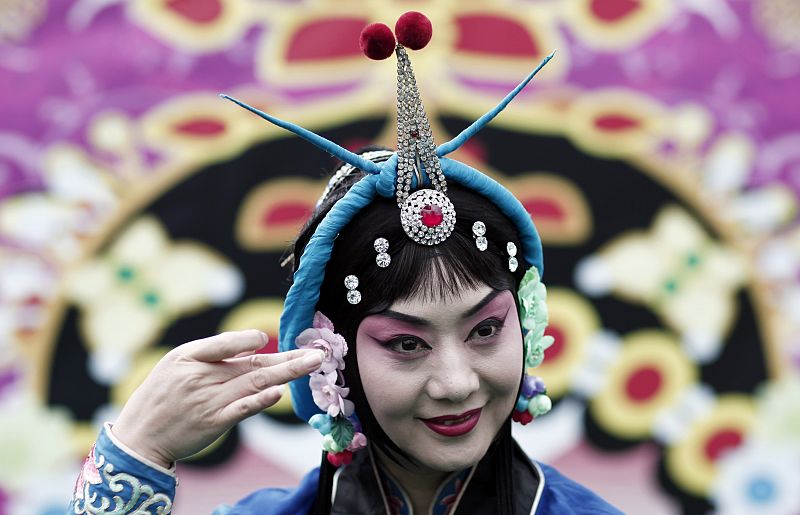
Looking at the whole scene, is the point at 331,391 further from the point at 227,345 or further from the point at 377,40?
the point at 377,40

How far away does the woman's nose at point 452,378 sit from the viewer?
167cm

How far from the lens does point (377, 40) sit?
173 centimetres

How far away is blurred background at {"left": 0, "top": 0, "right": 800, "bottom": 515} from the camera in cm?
339

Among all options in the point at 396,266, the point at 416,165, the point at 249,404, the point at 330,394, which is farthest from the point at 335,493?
the point at 416,165

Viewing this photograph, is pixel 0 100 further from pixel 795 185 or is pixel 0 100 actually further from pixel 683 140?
pixel 795 185

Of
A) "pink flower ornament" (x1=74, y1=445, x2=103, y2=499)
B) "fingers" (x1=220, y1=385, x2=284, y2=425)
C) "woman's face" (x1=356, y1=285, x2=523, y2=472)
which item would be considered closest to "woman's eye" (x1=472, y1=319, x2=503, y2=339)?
→ "woman's face" (x1=356, y1=285, x2=523, y2=472)

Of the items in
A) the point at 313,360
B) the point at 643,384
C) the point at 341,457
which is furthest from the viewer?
the point at 643,384

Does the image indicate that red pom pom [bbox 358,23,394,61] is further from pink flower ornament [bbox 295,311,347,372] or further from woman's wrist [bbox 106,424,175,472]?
woman's wrist [bbox 106,424,175,472]

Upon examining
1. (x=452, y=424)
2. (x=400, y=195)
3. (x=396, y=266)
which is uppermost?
(x=400, y=195)

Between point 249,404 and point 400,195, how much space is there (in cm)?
43

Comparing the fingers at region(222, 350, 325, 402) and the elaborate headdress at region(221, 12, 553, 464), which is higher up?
the elaborate headdress at region(221, 12, 553, 464)

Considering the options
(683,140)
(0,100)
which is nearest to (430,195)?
(683,140)

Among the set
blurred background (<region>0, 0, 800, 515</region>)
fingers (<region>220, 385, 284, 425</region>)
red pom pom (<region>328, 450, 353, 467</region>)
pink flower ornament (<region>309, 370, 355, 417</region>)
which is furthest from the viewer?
blurred background (<region>0, 0, 800, 515</region>)

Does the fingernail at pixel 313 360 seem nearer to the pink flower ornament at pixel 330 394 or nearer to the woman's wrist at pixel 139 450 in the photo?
the pink flower ornament at pixel 330 394
